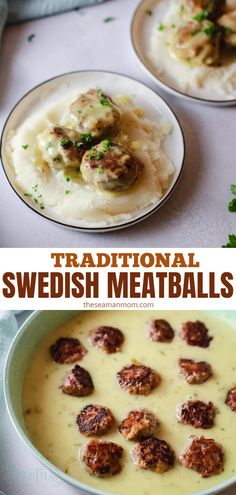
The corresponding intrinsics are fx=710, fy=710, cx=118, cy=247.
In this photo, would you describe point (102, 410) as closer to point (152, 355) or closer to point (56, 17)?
point (152, 355)

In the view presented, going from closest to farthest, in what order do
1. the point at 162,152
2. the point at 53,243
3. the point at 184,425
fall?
the point at 184,425 < the point at 53,243 < the point at 162,152

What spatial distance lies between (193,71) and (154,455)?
1.35 metres

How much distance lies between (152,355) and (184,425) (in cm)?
20

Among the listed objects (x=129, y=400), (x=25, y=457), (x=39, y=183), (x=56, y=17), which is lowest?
(x=25, y=457)

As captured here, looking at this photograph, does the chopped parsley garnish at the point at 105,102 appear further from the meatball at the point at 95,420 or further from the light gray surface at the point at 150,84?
the meatball at the point at 95,420

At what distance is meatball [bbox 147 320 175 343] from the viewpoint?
1.68 meters

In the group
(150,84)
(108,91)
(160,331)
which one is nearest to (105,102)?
(108,91)

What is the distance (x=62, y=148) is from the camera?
81.2 inches

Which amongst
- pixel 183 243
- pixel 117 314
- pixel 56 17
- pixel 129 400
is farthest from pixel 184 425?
pixel 56 17

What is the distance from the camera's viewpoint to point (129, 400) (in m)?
1.57

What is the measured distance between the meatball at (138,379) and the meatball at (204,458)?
164 mm

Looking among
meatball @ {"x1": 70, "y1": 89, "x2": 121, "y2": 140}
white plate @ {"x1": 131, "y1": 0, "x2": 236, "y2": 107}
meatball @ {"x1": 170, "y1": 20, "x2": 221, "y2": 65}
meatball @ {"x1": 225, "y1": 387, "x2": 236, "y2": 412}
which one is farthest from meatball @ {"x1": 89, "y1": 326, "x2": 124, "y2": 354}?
meatball @ {"x1": 170, "y1": 20, "x2": 221, "y2": 65}

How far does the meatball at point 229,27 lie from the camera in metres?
2.37

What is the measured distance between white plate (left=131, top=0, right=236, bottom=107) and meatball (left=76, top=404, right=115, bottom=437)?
115cm
